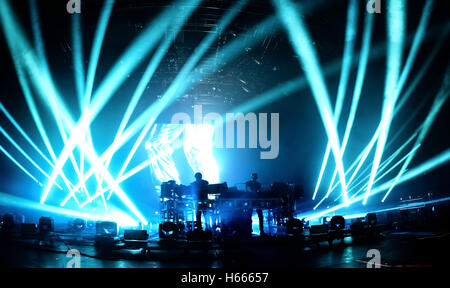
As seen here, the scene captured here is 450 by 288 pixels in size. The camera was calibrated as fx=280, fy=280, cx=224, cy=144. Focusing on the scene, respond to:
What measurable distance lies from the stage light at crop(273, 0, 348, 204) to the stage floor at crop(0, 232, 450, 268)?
5762 mm

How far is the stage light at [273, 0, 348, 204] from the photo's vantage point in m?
8.89

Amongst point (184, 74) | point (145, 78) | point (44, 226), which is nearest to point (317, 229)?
point (44, 226)

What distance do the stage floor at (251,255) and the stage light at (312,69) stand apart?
227 inches

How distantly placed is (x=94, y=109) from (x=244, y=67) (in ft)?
21.7

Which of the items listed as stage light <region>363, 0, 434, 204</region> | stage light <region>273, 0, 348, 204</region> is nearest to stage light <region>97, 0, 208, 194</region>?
stage light <region>273, 0, 348, 204</region>

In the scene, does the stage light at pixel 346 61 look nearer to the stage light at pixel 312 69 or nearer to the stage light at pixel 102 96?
the stage light at pixel 312 69

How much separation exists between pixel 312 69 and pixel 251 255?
27.9ft

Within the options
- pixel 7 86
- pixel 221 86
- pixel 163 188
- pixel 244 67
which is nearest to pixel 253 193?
pixel 163 188

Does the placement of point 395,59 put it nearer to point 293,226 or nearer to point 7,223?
point 293,226

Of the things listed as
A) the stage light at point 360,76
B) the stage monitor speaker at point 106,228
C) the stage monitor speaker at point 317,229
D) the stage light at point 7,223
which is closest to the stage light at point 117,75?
the stage light at point 7,223

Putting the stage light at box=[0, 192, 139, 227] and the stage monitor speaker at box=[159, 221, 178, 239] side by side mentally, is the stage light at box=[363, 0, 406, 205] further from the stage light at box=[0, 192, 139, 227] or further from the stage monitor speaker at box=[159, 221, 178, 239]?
the stage light at box=[0, 192, 139, 227]

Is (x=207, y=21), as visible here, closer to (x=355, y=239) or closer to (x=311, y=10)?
(x=311, y=10)

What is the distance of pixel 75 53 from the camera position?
33.4 feet

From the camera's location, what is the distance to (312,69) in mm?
11266
